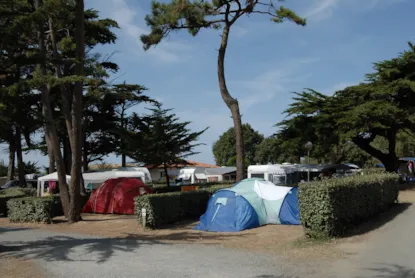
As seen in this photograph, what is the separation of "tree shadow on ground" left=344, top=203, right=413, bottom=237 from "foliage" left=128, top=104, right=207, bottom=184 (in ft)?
45.0

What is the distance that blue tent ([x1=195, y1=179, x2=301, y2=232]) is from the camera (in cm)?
1347

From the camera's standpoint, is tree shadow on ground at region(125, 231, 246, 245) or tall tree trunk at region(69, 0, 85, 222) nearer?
tree shadow on ground at region(125, 231, 246, 245)

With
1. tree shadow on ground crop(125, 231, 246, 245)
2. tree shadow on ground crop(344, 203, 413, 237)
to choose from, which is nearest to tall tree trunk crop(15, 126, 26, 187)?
tree shadow on ground crop(125, 231, 246, 245)

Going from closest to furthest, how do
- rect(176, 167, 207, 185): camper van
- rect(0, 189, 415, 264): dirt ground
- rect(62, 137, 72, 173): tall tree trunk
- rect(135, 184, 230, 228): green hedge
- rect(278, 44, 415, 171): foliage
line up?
rect(0, 189, 415, 264): dirt ground, rect(135, 184, 230, 228): green hedge, rect(278, 44, 415, 171): foliage, rect(62, 137, 72, 173): tall tree trunk, rect(176, 167, 207, 185): camper van

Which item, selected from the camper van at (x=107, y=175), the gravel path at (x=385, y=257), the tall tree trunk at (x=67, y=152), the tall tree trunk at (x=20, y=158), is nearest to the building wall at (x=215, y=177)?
the camper van at (x=107, y=175)

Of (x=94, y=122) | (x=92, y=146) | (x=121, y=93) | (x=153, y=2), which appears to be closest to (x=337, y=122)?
(x=153, y=2)

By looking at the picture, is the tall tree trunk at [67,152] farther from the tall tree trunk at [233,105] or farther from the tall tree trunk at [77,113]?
the tall tree trunk at [233,105]

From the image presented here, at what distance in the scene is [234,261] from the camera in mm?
8516

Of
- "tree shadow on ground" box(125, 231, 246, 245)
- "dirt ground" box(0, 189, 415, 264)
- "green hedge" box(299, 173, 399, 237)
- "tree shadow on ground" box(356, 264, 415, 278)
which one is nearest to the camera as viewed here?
"tree shadow on ground" box(356, 264, 415, 278)

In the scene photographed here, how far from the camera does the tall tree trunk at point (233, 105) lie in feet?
65.8

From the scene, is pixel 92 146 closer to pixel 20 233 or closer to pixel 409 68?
pixel 20 233

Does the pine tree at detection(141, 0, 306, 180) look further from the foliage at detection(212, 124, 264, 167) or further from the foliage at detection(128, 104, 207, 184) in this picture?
the foliage at detection(212, 124, 264, 167)

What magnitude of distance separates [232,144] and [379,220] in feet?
205

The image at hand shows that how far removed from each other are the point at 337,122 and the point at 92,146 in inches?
785
